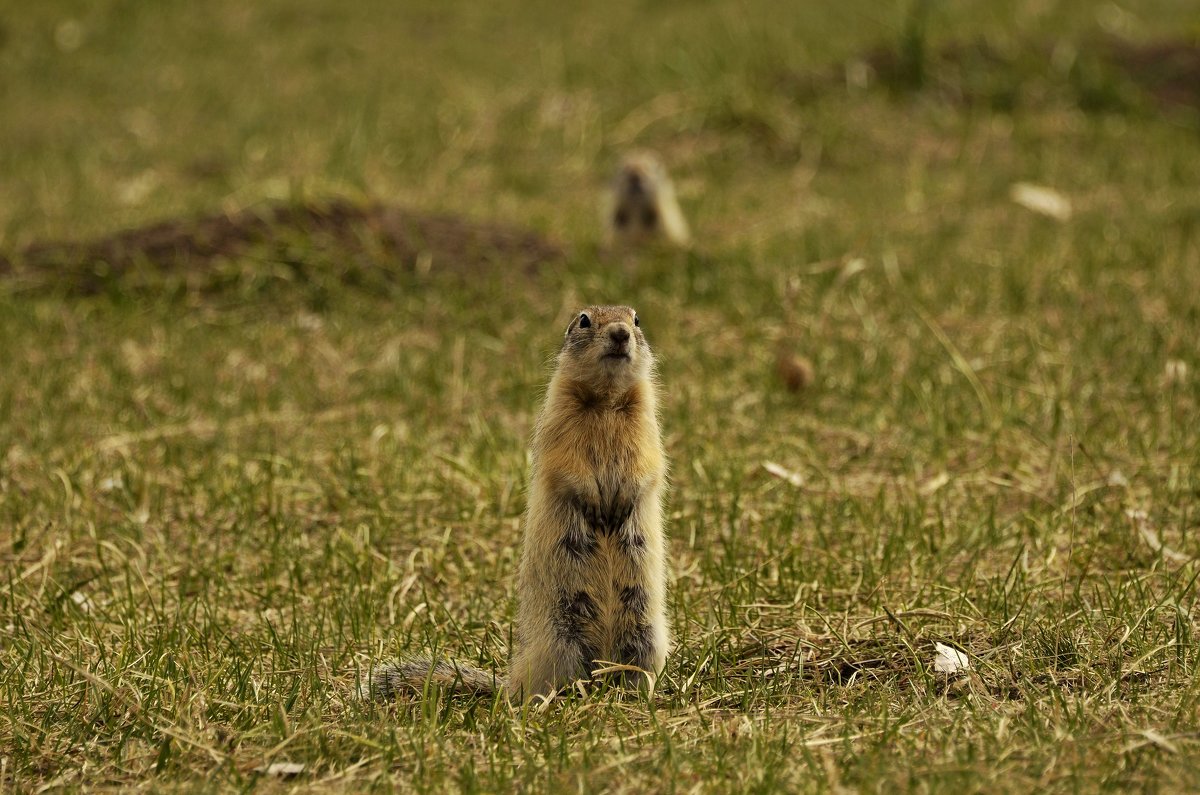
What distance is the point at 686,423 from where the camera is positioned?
18.7ft

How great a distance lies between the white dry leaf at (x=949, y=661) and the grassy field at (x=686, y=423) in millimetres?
66

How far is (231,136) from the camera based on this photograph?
11.7m

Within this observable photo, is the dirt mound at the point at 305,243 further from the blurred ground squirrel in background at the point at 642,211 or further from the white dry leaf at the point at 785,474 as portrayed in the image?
the white dry leaf at the point at 785,474

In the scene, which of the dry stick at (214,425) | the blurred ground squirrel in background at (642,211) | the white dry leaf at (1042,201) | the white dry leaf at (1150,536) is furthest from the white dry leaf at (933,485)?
the white dry leaf at (1042,201)

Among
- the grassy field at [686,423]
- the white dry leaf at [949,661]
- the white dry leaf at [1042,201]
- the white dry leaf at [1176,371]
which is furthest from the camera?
the white dry leaf at [1042,201]

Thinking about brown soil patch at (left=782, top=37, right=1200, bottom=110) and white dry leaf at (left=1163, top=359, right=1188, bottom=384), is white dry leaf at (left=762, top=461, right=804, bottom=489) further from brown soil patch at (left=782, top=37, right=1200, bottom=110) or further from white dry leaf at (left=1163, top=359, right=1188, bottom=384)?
brown soil patch at (left=782, top=37, right=1200, bottom=110)

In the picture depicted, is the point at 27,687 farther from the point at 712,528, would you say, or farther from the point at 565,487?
the point at 712,528

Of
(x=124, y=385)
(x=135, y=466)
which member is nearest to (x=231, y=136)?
(x=124, y=385)

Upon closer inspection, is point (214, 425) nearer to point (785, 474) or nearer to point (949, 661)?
point (785, 474)

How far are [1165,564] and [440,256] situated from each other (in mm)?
4331

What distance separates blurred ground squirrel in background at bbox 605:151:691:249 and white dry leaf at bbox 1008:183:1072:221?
6.94 feet

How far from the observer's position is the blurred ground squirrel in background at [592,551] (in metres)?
3.56

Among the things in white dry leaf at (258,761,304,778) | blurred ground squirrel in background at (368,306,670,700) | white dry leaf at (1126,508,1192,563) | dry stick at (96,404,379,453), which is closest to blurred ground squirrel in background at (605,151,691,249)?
dry stick at (96,404,379,453)

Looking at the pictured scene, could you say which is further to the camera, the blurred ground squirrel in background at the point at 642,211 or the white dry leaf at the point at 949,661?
the blurred ground squirrel in background at the point at 642,211
